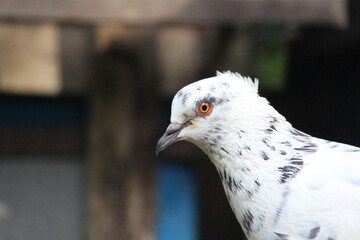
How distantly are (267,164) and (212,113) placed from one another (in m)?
0.28

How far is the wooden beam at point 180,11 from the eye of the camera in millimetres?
4832

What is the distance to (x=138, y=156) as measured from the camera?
5773 millimetres

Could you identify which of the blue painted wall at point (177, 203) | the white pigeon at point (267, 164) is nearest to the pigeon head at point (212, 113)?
the white pigeon at point (267, 164)

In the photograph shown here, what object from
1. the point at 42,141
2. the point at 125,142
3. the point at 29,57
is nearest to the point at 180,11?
the point at 125,142

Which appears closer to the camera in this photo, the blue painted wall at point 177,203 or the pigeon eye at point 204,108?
the pigeon eye at point 204,108

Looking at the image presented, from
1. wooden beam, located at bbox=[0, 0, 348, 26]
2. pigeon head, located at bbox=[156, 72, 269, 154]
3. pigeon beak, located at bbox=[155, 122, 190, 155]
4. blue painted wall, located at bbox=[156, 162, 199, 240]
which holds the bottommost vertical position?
blue painted wall, located at bbox=[156, 162, 199, 240]

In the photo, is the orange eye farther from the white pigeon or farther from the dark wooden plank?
the dark wooden plank

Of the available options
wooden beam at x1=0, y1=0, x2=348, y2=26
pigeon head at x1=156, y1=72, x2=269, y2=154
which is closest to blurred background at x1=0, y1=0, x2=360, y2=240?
wooden beam at x1=0, y1=0, x2=348, y2=26

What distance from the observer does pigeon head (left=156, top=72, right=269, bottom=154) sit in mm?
3285

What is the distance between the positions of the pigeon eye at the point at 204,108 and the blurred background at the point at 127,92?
169cm

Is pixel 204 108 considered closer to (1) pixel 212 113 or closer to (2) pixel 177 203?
(1) pixel 212 113

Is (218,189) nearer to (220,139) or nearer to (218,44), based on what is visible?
(218,44)

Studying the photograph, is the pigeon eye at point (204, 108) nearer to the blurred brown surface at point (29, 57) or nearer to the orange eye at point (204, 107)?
the orange eye at point (204, 107)

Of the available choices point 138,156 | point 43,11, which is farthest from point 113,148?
point 43,11
